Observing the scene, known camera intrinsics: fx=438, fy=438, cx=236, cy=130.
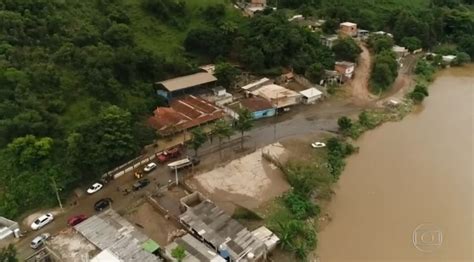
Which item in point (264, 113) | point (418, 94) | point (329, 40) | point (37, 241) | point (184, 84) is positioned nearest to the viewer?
point (37, 241)

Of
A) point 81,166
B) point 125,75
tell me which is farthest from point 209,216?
point 125,75

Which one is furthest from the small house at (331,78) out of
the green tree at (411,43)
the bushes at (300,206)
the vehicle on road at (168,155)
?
the bushes at (300,206)

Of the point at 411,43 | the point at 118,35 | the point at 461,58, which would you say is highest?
the point at 118,35

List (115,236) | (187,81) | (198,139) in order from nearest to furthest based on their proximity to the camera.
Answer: (115,236)
(198,139)
(187,81)

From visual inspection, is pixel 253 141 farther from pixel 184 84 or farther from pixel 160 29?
pixel 160 29

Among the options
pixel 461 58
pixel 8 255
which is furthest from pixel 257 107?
pixel 461 58

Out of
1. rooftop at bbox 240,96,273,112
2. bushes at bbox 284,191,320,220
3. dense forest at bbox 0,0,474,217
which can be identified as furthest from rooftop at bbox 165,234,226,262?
rooftop at bbox 240,96,273,112
